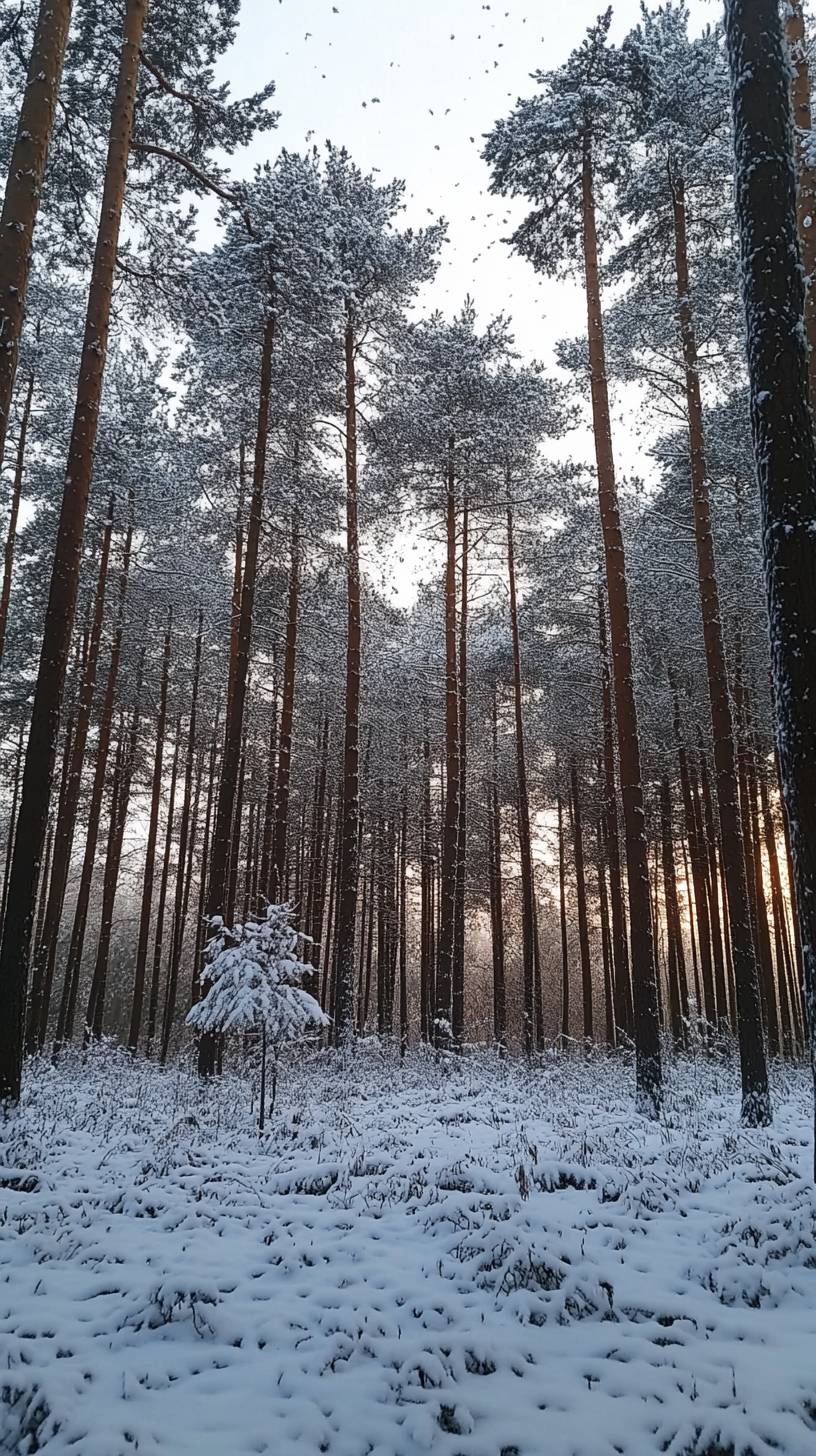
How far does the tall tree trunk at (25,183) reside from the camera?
21.3 ft

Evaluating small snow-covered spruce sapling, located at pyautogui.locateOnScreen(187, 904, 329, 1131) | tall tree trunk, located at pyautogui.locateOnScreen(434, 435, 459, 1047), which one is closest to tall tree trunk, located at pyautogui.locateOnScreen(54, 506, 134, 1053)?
tall tree trunk, located at pyautogui.locateOnScreen(434, 435, 459, 1047)

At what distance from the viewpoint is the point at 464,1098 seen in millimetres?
10641

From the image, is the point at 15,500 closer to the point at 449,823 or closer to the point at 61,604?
the point at 61,604

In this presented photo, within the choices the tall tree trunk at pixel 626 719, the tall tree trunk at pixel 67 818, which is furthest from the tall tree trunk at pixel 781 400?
the tall tree trunk at pixel 67 818

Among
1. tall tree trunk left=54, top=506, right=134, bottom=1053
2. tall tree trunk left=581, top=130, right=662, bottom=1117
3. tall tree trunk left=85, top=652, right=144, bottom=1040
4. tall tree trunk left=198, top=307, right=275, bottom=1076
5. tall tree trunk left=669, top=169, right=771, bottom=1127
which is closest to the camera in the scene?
tall tree trunk left=669, top=169, right=771, bottom=1127

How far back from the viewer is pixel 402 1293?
12.4ft

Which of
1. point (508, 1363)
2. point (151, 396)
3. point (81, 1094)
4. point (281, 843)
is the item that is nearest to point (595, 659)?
point (281, 843)

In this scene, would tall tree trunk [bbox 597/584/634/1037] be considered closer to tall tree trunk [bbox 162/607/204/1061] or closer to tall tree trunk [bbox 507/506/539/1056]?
tall tree trunk [bbox 507/506/539/1056]

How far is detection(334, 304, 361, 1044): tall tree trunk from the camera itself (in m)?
13.7

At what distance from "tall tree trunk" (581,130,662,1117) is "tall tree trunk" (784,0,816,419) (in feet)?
10.1

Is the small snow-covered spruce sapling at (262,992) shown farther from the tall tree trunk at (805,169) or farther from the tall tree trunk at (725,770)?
the tall tree trunk at (805,169)

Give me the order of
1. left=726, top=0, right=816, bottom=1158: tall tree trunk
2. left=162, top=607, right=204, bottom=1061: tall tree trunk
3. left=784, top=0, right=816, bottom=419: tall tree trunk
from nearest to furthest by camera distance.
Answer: left=726, top=0, right=816, bottom=1158: tall tree trunk < left=784, top=0, right=816, bottom=419: tall tree trunk < left=162, top=607, right=204, bottom=1061: tall tree trunk

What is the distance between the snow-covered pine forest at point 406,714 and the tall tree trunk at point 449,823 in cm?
12

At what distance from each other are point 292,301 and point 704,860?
16891 millimetres
